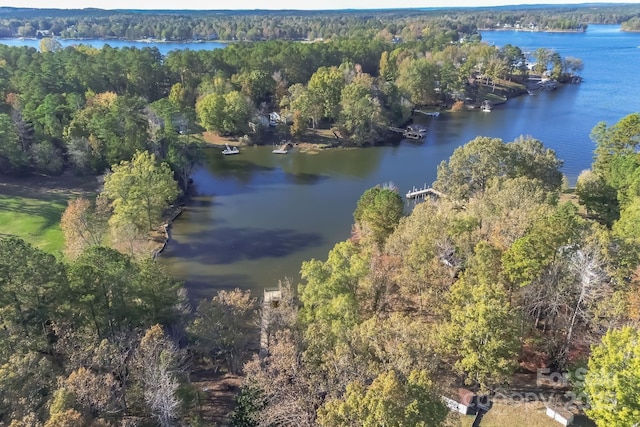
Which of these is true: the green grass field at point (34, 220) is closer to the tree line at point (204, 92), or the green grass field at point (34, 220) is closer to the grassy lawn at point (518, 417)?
the tree line at point (204, 92)

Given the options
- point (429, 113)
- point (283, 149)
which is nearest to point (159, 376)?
point (283, 149)

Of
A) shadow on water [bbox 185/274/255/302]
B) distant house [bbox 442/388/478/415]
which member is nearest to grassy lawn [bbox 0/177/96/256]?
shadow on water [bbox 185/274/255/302]

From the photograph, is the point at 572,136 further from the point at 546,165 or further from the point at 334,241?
the point at 334,241

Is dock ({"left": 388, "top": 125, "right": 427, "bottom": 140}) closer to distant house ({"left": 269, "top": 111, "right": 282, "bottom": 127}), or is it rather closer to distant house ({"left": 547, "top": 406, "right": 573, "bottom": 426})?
distant house ({"left": 269, "top": 111, "right": 282, "bottom": 127})

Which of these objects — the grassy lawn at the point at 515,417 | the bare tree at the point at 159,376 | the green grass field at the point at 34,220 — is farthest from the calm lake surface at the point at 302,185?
the grassy lawn at the point at 515,417

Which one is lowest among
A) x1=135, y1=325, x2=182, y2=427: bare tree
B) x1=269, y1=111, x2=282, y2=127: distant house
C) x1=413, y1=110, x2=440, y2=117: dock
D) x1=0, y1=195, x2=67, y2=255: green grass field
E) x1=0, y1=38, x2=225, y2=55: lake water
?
x1=413, y1=110, x2=440, y2=117: dock
